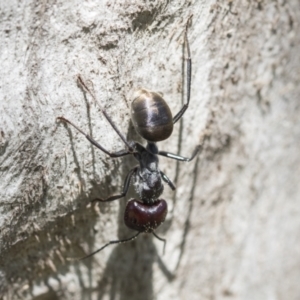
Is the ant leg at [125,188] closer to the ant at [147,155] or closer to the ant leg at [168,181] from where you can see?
the ant at [147,155]

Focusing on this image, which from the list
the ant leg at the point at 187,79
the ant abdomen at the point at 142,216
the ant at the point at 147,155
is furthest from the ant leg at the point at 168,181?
the ant leg at the point at 187,79

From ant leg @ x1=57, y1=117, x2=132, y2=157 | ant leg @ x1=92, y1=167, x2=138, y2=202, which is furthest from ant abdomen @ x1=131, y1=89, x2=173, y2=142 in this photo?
ant leg @ x1=92, y1=167, x2=138, y2=202

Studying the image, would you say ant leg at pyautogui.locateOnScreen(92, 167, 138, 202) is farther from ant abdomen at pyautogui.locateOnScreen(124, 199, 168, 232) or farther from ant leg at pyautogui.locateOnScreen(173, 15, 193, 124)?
ant leg at pyautogui.locateOnScreen(173, 15, 193, 124)

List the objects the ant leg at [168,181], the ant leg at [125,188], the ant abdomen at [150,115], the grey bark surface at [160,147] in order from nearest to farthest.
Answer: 1. the grey bark surface at [160,147]
2. the ant abdomen at [150,115]
3. the ant leg at [125,188]
4. the ant leg at [168,181]

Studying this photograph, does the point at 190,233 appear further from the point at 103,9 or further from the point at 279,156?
the point at 103,9

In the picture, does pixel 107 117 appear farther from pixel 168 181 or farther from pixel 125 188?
pixel 168 181

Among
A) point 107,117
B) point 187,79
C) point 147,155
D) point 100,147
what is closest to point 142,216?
point 147,155
